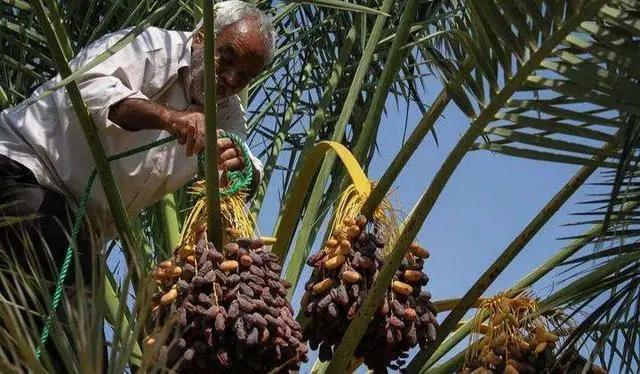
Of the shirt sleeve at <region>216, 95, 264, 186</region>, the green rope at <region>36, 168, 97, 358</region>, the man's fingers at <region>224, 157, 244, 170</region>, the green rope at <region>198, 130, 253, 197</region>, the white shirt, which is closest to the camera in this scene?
the green rope at <region>36, 168, 97, 358</region>

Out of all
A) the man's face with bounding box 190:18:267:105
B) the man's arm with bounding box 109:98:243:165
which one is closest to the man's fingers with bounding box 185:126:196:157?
the man's arm with bounding box 109:98:243:165

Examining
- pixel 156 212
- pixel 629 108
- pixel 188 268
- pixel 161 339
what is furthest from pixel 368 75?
pixel 161 339

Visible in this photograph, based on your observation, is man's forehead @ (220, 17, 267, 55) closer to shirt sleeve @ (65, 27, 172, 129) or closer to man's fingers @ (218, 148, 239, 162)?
shirt sleeve @ (65, 27, 172, 129)

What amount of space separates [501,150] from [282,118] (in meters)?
2.19

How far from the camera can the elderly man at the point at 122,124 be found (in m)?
3.23

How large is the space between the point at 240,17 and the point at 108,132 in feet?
1.53

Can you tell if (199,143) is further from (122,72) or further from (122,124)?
(122,72)

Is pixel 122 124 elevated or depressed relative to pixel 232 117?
depressed

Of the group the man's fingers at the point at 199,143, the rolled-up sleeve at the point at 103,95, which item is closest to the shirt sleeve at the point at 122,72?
the rolled-up sleeve at the point at 103,95

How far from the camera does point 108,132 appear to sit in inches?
Answer: 133

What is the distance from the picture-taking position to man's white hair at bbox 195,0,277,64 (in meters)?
3.52

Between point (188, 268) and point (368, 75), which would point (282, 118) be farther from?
point (188, 268)

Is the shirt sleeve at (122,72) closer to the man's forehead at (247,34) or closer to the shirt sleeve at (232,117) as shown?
the man's forehead at (247,34)

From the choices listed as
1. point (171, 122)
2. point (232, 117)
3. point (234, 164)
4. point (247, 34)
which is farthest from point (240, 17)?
point (171, 122)
